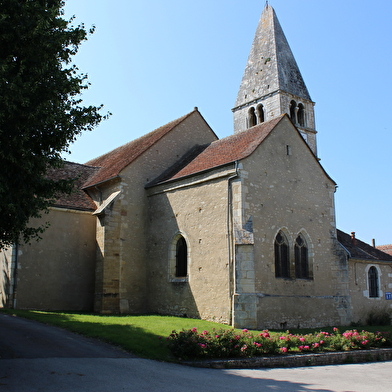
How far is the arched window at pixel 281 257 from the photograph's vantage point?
17.5 meters

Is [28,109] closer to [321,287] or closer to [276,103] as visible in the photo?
[321,287]

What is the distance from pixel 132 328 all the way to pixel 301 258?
8.41m

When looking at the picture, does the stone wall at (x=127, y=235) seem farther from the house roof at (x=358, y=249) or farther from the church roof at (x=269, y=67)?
the church roof at (x=269, y=67)

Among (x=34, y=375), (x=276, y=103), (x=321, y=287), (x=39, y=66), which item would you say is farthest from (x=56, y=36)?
(x=276, y=103)

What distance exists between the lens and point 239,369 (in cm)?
1053

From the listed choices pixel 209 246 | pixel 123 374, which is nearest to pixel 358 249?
pixel 209 246

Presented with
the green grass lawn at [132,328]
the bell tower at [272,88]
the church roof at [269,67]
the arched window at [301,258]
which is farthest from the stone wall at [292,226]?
the church roof at [269,67]

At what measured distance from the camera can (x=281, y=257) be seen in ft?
58.1

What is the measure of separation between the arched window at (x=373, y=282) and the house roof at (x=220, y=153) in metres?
9.39

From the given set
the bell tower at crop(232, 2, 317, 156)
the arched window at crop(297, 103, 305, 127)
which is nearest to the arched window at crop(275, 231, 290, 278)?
the bell tower at crop(232, 2, 317, 156)

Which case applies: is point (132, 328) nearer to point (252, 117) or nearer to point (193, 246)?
point (193, 246)

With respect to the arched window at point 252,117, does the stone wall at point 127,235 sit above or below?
below

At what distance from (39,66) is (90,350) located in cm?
703

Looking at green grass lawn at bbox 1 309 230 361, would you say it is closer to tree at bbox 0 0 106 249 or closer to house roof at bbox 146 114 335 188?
tree at bbox 0 0 106 249
